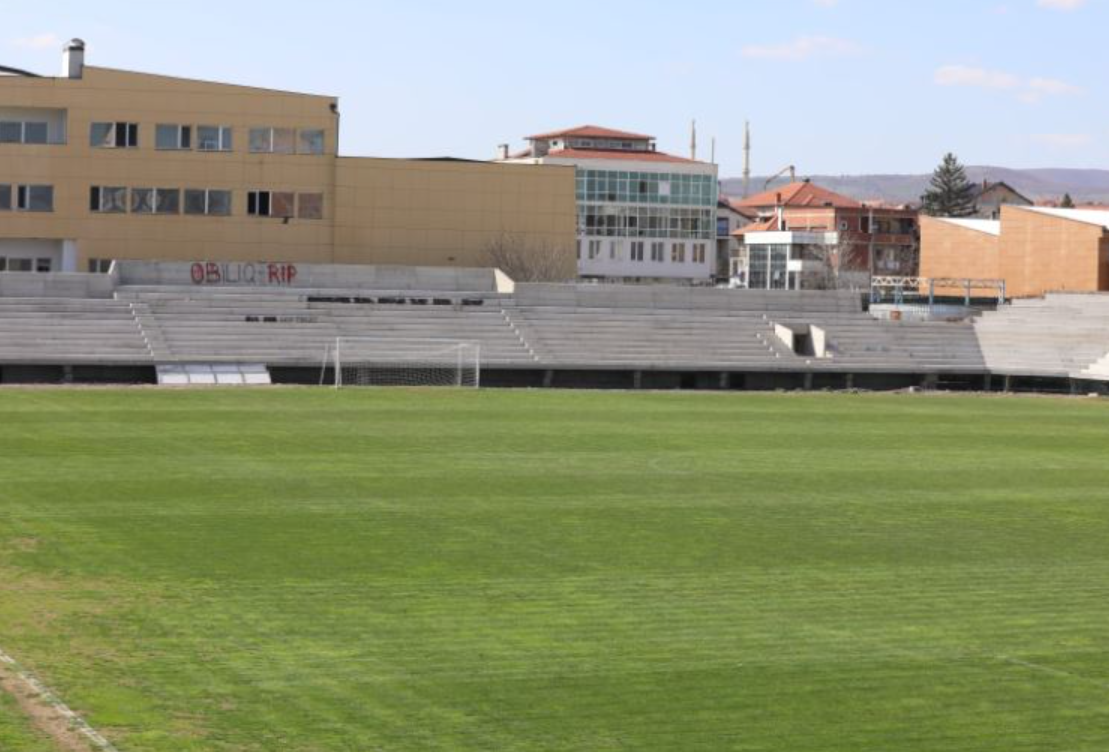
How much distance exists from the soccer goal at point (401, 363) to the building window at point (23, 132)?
Result: 22.5 m

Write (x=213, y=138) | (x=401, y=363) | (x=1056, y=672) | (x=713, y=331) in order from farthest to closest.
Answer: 1. (x=213, y=138)
2. (x=713, y=331)
3. (x=401, y=363)
4. (x=1056, y=672)

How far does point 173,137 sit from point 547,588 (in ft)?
203

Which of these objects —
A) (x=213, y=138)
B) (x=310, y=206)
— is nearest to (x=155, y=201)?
(x=213, y=138)

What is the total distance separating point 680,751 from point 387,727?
2.96 meters

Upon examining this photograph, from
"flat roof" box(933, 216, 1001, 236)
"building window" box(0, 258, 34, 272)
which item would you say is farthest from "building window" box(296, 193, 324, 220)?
"flat roof" box(933, 216, 1001, 236)

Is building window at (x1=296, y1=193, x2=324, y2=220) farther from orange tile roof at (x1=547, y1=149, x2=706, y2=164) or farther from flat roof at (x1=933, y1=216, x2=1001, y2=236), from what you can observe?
orange tile roof at (x1=547, y1=149, x2=706, y2=164)

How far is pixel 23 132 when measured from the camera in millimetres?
82812

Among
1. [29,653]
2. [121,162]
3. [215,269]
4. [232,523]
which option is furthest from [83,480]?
[121,162]

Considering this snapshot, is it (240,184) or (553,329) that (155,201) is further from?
(553,329)

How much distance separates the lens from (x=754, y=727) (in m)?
19.1

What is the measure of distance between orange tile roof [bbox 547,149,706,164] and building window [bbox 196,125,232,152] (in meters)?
69.7

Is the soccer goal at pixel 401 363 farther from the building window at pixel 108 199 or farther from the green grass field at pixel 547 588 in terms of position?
the building window at pixel 108 199

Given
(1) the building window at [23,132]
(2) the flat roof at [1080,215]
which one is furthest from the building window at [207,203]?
(2) the flat roof at [1080,215]

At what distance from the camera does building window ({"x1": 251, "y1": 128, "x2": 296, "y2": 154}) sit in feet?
281
